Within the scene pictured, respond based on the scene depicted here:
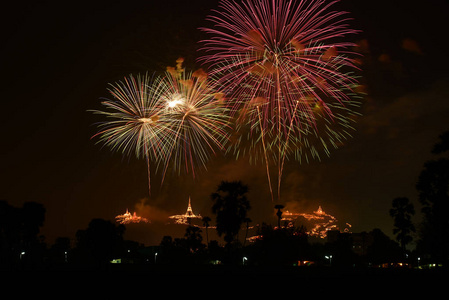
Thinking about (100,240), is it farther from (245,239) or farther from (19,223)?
(245,239)

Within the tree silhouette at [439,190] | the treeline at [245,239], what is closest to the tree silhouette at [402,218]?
the treeline at [245,239]

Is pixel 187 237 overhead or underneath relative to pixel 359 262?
overhead

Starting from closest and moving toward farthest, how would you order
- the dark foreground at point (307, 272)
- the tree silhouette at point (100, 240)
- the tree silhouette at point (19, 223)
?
the dark foreground at point (307, 272)
the tree silhouette at point (19, 223)
the tree silhouette at point (100, 240)

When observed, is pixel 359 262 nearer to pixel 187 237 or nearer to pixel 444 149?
pixel 187 237

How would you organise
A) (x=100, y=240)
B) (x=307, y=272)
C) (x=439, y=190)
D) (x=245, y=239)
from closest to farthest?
(x=307, y=272) → (x=439, y=190) → (x=245, y=239) → (x=100, y=240)

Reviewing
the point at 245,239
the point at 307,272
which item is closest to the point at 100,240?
the point at 245,239

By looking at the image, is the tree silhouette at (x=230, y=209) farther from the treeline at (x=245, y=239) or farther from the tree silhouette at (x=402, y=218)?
the tree silhouette at (x=402, y=218)

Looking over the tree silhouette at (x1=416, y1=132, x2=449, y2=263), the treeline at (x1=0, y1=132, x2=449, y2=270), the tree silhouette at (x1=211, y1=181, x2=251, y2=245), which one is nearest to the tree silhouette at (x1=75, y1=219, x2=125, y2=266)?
the treeline at (x1=0, y1=132, x2=449, y2=270)

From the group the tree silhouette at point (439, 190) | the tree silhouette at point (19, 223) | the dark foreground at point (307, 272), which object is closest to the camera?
the dark foreground at point (307, 272)

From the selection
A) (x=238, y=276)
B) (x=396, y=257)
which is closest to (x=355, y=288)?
(x=238, y=276)

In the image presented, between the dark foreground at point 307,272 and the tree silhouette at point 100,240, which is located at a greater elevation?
the tree silhouette at point 100,240

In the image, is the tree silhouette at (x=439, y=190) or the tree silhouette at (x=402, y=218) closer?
the tree silhouette at (x=439, y=190)
